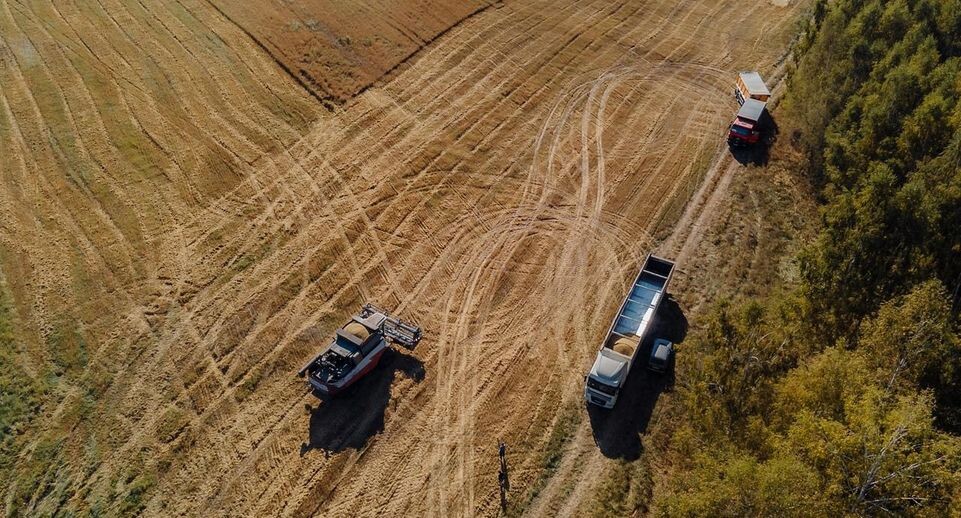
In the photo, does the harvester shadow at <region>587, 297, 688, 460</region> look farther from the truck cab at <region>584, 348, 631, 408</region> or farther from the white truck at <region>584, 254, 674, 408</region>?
the truck cab at <region>584, 348, 631, 408</region>

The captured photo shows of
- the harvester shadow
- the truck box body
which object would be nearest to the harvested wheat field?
the harvester shadow

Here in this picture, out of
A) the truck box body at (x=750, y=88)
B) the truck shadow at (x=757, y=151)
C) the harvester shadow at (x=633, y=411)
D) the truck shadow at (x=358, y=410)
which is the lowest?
the truck shadow at (x=358, y=410)

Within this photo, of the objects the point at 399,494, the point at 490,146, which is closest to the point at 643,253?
the point at 490,146

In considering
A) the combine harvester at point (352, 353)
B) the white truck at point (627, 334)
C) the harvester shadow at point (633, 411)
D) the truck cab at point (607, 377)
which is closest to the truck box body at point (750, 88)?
the white truck at point (627, 334)

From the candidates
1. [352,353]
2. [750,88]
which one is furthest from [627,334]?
[750,88]

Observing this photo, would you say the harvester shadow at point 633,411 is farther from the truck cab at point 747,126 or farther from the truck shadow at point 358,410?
the truck cab at point 747,126

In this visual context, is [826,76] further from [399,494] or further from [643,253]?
[399,494]
